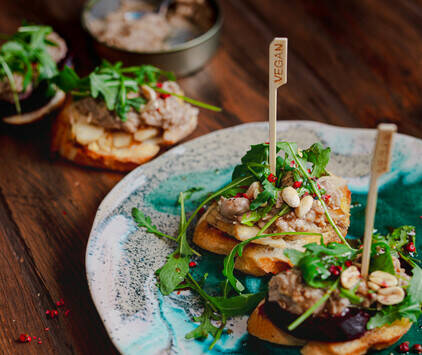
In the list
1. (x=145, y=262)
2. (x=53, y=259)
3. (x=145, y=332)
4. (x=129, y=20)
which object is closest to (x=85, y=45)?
(x=129, y=20)

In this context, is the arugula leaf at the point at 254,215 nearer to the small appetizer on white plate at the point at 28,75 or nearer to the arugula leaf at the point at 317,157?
the arugula leaf at the point at 317,157

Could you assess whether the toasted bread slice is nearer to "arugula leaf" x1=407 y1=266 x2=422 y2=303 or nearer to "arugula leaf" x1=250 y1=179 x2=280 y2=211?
"arugula leaf" x1=250 y1=179 x2=280 y2=211

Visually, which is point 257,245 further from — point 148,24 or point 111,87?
point 148,24

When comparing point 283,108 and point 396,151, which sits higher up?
point 396,151

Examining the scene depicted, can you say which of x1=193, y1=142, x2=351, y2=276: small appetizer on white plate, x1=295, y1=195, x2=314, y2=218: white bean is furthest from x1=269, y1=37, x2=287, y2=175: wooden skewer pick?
x1=295, y1=195, x2=314, y2=218: white bean

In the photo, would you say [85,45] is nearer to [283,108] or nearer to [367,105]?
[283,108]
